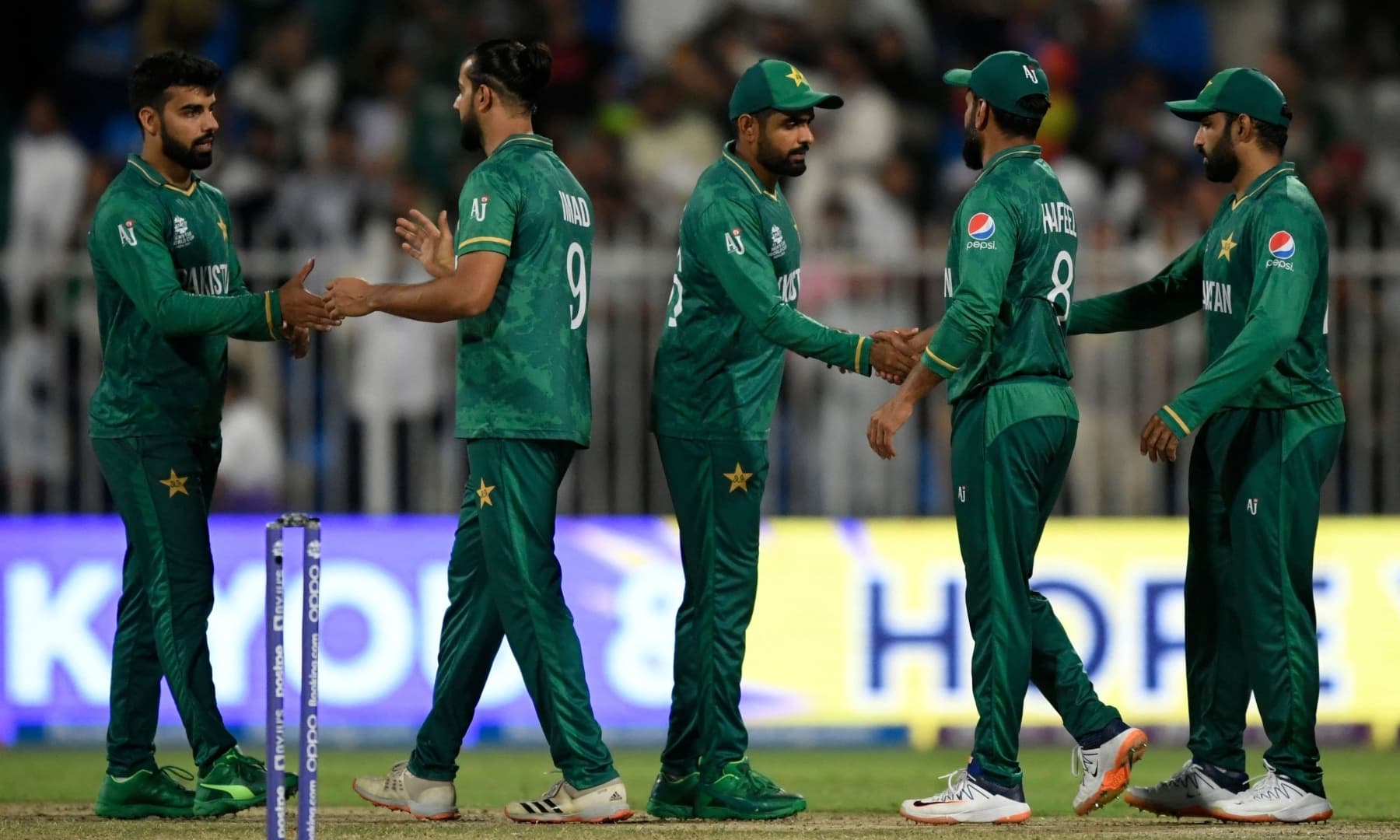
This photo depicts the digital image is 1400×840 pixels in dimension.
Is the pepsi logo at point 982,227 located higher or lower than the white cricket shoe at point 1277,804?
higher

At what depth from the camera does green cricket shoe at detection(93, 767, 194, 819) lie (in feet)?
26.6

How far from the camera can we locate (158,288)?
26.2ft

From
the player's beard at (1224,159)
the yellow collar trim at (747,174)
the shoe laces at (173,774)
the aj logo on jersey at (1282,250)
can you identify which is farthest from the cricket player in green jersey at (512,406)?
the aj logo on jersey at (1282,250)

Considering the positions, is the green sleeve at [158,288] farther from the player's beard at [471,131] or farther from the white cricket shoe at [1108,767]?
the white cricket shoe at [1108,767]

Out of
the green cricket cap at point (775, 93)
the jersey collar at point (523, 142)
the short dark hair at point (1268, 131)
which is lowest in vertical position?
the jersey collar at point (523, 142)

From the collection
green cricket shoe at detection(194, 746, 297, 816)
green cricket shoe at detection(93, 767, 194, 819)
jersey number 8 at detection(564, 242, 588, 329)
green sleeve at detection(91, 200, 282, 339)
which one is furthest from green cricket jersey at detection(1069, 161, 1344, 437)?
green cricket shoe at detection(93, 767, 194, 819)

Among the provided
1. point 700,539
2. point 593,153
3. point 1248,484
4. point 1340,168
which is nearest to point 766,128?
point 700,539

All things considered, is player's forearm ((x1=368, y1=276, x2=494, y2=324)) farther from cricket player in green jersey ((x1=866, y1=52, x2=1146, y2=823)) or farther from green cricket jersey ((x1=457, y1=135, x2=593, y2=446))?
cricket player in green jersey ((x1=866, y1=52, x2=1146, y2=823))

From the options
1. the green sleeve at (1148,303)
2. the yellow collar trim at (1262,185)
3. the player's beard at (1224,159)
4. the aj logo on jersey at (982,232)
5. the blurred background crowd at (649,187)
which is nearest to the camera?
the aj logo on jersey at (982,232)

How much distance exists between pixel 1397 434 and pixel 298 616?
6.27 meters

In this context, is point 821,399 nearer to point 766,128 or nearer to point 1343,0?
point 766,128

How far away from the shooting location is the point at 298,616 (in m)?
11.5

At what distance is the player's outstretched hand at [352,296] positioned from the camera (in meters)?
7.77

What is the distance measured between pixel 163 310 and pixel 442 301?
3.71 feet
